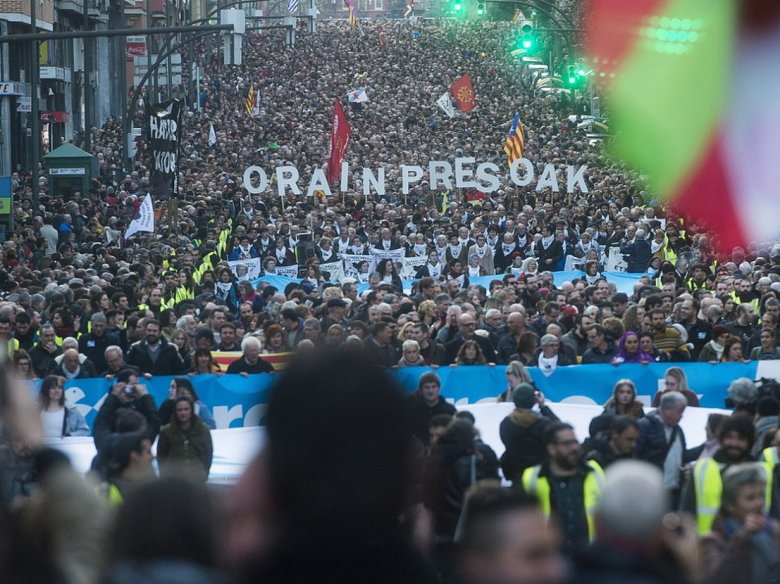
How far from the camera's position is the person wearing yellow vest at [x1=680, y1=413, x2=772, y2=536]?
7.26m

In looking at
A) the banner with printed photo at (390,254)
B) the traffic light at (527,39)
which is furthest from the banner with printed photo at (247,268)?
the traffic light at (527,39)

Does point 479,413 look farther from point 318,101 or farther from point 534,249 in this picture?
point 318,101

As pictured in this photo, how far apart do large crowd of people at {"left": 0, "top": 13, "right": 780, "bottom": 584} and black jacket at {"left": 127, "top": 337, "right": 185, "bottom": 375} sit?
0.02m

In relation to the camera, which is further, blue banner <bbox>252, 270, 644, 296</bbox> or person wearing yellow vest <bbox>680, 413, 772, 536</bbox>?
blue banner <bbox>252, 270, 644, 296</bbox>

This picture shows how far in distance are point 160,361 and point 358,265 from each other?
9.13 metres

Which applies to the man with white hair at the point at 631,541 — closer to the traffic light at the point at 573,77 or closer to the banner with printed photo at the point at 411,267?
the banner with printed photo at the point at 411,267

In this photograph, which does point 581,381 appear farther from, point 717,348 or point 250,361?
point 250,361

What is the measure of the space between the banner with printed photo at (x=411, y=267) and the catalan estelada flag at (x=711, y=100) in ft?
12.5

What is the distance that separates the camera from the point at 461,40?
3804 inches

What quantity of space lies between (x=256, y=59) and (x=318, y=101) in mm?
23365

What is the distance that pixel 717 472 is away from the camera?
24.2ft

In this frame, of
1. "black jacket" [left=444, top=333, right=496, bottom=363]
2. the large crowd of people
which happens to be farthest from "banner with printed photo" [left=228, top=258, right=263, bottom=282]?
"black jacket" [left=444, top=333, right=496, bottom=363]

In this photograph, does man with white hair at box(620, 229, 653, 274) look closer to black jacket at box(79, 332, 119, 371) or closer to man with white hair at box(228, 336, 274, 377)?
black jacket at box(79, 332, 119, 371)

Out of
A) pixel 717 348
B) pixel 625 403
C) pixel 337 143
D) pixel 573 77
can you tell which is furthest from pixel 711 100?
pixel 625 403
